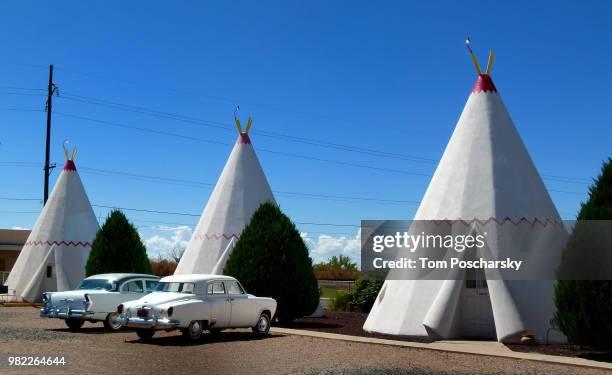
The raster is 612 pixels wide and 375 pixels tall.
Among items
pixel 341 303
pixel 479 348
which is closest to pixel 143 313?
pixel 479 348

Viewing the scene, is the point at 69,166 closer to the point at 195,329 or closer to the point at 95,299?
the point at 95,299

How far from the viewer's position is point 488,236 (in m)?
12.5

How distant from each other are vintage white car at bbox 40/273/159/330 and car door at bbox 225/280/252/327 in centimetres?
280

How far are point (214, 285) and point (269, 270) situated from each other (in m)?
3.20

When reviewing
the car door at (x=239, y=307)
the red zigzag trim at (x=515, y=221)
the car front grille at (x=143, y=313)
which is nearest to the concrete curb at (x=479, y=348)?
the car door at (x=239, y=307)

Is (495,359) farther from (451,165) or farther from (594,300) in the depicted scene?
(451,165)

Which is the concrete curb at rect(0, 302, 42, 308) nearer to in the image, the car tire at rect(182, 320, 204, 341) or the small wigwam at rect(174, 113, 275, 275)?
the small wigwam at rect(174, 113, 275, 275)

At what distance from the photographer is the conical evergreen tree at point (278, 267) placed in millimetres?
15367

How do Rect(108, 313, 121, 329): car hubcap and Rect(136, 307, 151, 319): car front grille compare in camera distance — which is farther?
Rect(108, 313, 121, 329): car hubcap

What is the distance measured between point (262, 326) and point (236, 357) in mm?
3270

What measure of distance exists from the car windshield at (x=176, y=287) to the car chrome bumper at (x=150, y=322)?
2.77 ft

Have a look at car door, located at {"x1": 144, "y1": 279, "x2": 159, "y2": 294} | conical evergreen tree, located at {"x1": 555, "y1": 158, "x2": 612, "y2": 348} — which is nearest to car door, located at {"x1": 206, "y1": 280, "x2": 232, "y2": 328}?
car door, located at {"x1": 144, "y1": 279, "x2": 159, "y2": 294}

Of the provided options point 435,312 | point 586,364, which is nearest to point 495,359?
point 586,364

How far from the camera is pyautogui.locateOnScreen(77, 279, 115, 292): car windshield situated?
14281mm
